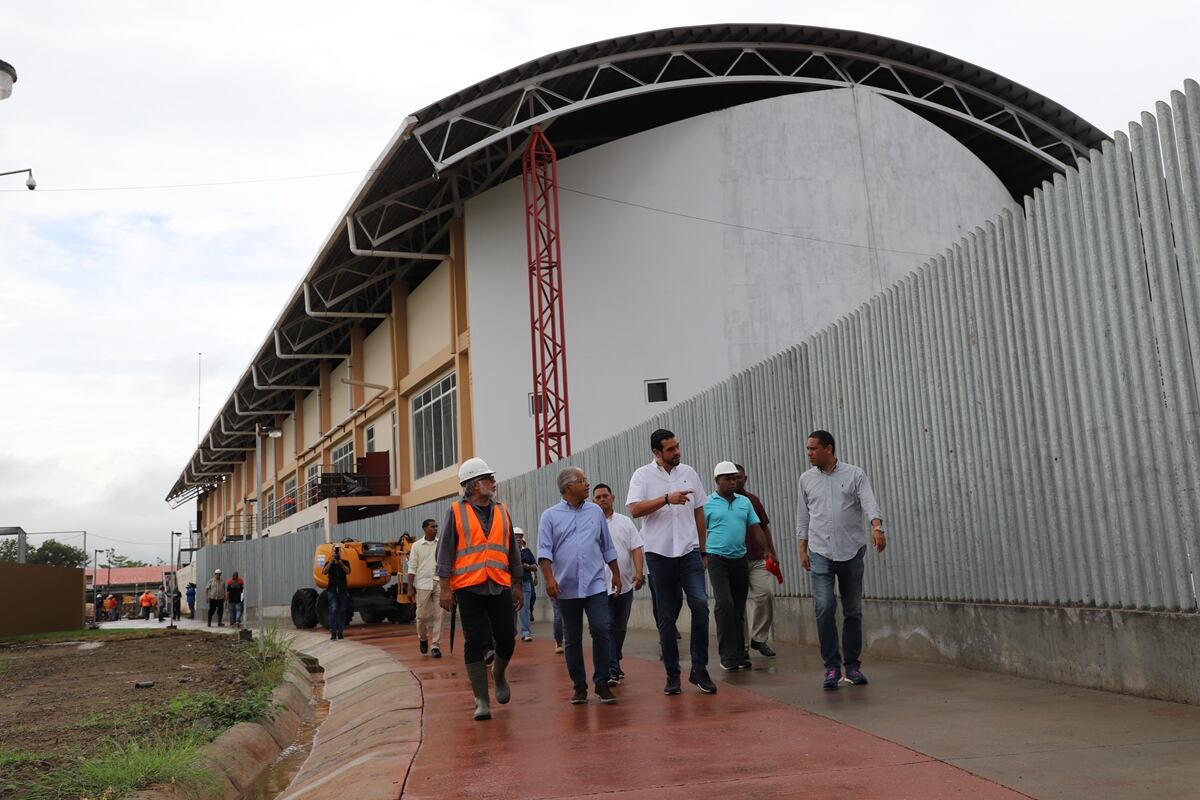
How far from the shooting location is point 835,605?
26.4 ft

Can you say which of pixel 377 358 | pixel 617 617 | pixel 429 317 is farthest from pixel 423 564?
pixel 377 358

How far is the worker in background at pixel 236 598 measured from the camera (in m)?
36.1

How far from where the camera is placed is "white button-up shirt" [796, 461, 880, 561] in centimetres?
812

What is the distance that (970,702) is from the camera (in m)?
7.08

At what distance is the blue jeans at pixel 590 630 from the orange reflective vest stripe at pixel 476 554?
0.59 m

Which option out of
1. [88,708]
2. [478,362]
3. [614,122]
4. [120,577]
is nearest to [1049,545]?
[88,708]

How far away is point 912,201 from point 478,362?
12.2m

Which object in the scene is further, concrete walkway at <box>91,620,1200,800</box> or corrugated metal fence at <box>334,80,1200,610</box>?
corrugated metal fence at <box>334,80,1200,610</box>

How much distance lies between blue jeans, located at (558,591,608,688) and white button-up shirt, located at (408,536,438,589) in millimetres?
6713

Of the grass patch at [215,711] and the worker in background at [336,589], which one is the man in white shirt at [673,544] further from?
the worker in background at [336,589]

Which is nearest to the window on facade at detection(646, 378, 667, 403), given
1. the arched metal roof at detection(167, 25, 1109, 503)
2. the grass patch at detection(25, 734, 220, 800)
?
the arched metal roof at detection(167, 25, 1109, 503)

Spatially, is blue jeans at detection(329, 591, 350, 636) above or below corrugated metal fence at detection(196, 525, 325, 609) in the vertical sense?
below

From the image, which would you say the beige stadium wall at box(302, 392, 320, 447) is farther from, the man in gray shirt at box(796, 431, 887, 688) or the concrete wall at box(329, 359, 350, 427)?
the man in gray shirt at box(796, 431, 887, 688)

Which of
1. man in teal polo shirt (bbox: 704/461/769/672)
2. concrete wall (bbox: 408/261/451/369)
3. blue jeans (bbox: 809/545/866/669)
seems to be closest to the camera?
blue jeans (bbox: 809/545/866/669)
